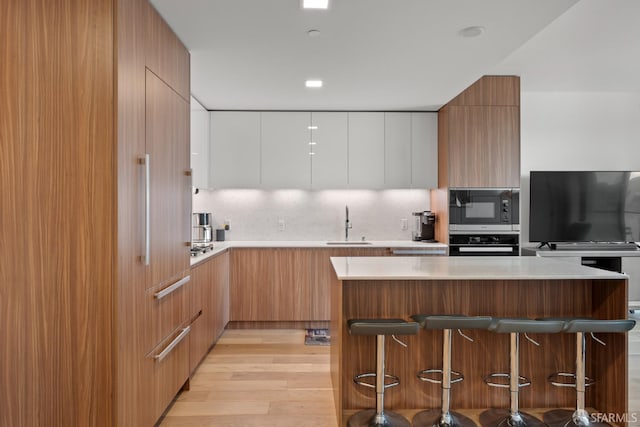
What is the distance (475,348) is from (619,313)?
2.83 feet

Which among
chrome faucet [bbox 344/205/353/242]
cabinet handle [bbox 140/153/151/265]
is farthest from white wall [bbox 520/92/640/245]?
cabinet handle [bbox 140/153/151/265]

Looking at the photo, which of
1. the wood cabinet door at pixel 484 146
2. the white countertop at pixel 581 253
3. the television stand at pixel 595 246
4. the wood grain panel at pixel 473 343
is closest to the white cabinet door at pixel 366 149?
the wood cabinet door at pixel 484 146

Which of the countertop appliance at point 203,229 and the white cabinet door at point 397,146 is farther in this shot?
the white cabinet door at point 397,146

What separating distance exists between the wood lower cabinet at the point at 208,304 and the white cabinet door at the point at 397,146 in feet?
6.89

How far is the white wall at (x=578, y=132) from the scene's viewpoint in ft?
16.4

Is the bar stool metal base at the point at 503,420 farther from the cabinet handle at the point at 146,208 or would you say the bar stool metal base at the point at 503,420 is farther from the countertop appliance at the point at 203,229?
the countertop appliance at the point at 203,229

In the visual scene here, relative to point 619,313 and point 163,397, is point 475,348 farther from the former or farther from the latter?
point 163,397

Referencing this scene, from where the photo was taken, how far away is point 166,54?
2.47 metres

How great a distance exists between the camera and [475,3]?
7.25ft

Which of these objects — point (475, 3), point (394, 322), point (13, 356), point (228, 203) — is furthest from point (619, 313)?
point (228, 203)

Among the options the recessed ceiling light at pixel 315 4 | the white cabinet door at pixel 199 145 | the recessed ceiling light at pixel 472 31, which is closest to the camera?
the recessed ceiling light at pixel 315 4

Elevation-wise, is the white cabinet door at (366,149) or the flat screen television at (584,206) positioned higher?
the white cabinet door at (366,149)

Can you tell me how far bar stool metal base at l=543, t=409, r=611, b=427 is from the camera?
2.41 meters

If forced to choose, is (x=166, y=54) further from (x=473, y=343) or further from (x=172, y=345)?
(x=473, y=343)
